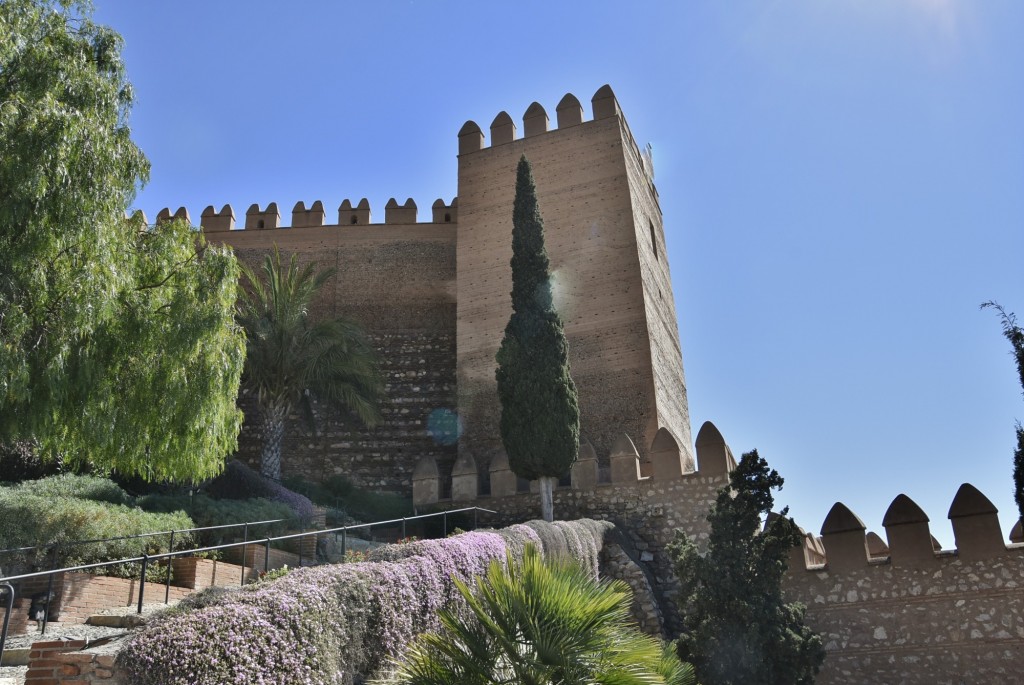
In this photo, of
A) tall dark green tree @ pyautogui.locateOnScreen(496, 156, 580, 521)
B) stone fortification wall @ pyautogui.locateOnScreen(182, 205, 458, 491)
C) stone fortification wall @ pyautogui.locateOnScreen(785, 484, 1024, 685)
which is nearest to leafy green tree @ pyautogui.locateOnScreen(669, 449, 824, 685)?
stone fortification wall @ pyautogui.locateOnScreen(785, 484, 1024, 685)

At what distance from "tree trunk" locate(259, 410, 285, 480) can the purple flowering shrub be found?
336 inches

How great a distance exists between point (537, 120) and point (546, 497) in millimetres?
9368

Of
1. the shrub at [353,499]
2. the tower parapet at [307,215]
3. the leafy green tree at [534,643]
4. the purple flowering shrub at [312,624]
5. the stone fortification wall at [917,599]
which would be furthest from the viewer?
the tower parapet at [307,215]

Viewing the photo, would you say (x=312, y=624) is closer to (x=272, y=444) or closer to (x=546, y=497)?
(x=546, y=497)

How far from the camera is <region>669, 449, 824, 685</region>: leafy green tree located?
904 centimetres

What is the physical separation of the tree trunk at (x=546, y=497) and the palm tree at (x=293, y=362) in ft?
15.7

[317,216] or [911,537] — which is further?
[317,216]

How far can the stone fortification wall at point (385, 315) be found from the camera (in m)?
17.5

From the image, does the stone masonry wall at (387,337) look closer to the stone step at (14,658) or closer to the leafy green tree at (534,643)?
the stone step at (14,658)

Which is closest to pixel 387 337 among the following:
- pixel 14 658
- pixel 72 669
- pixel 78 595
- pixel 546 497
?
pixel 546 497

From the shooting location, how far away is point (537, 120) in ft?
61.8

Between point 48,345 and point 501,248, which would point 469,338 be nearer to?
point 501,248

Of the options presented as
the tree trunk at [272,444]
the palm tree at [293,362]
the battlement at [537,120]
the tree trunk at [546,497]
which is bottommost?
the tree trunk at [546,497]

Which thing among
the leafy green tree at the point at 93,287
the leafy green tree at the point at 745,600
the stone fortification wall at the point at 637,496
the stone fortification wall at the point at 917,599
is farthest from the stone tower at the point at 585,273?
the leafy green tree at the point at 93,287
